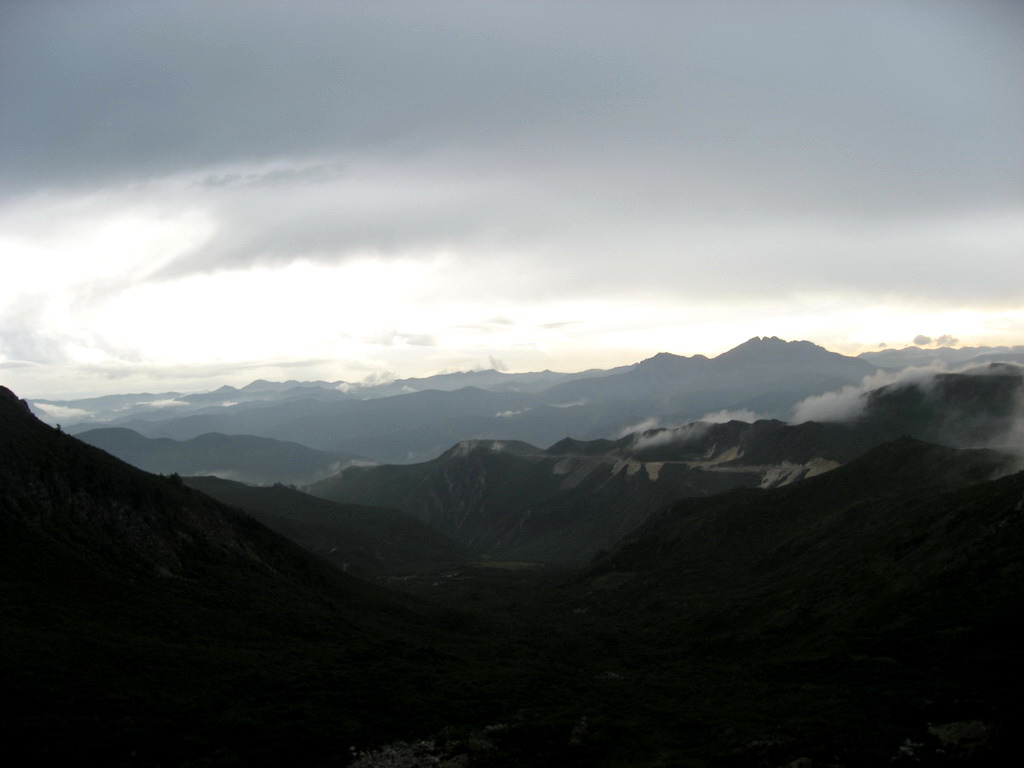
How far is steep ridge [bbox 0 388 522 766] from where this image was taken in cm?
3591

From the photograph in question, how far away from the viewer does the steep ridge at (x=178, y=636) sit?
3591 centimetres

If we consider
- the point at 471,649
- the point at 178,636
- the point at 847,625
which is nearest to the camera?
the point at 178,636

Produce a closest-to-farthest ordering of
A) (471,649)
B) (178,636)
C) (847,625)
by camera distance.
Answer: (178,636)
(847,625)
(471,649)

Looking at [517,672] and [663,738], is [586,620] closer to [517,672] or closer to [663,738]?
[517,672]

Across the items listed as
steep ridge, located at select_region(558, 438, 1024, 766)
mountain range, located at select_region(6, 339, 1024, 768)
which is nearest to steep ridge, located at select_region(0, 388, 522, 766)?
mountain range, located at select_region(6, 339, 1024, 768)

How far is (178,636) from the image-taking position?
5550 centimetres

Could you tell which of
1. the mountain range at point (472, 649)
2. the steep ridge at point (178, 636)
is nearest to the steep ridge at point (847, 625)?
the mountain range at point (472, 649)

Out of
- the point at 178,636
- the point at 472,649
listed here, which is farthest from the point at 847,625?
the point at 178,636

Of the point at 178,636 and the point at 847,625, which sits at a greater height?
the point at 178,636

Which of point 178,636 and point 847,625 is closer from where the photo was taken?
point 178,636

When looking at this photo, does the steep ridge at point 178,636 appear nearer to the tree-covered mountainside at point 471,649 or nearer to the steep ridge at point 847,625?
the tree-covered mountainside at point 471,649

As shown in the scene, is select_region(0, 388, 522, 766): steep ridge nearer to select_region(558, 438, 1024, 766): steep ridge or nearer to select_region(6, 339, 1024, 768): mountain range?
select_region(6, 339, 1024, 768): mountain range

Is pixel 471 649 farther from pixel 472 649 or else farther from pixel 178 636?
pixel 178 636

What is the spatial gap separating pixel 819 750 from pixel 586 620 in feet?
265
